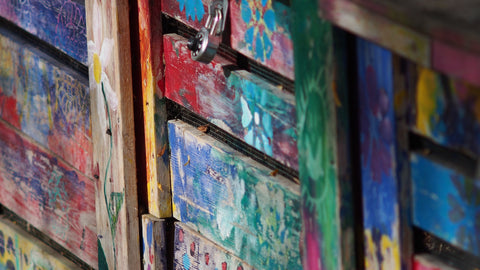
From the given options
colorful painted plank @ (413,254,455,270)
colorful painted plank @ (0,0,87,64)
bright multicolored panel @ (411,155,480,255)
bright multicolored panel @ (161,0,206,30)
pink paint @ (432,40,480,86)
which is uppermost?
colorful painted plank @ (0,0,87,64)

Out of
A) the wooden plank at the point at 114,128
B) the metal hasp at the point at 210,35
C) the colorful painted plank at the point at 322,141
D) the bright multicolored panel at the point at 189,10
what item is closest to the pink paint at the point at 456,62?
the colorful painted plank at the point at 322,141

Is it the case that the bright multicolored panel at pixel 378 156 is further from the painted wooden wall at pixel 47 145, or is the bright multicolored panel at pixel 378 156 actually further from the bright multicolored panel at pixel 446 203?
the painted wooden wall at pixel 47 145

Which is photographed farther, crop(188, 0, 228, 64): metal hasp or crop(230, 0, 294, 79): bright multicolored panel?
crop(188, 0, 228, 64): metal hasp

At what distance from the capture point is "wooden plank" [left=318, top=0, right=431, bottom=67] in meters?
1.49

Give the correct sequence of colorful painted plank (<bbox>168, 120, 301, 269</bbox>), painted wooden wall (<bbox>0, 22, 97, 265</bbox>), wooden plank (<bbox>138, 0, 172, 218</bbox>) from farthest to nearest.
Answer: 1. painted wooden wall (<bbox>0, 22, 97, 265</bbox>)
2. wooden plank (<bbox>138, 0, 172, 218</bbox>)
3. colorful painted plank (<bbox>168, 120, 301, 269</bbox>)

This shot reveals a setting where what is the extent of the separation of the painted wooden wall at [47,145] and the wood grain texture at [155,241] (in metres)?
0.39

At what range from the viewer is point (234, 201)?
93.0 inches

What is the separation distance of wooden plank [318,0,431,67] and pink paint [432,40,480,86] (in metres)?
0.02

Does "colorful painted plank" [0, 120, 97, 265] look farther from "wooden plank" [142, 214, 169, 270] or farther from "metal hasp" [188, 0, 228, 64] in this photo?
"metal hasp" [188, 0, 228, 64]

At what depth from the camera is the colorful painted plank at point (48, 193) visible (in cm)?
309

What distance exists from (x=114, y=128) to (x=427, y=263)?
1.29 metres

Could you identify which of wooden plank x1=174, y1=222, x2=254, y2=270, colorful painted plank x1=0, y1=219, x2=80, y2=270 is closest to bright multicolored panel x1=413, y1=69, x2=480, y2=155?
wooden plank x1=174, y1=222, x2=254, y2=270

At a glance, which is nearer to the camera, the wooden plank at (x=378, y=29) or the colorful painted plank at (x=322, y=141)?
the wooden plank at (x=378, y=29)

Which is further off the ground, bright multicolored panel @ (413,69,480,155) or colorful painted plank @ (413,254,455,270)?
bright multicolored panel @ (413,69,480,155)
